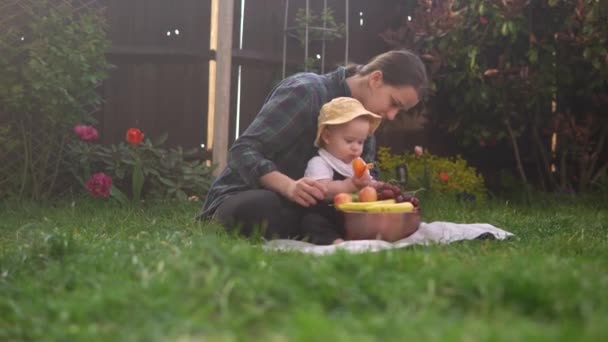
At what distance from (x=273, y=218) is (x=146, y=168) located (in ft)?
8.15

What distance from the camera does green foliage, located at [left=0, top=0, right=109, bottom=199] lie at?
235 inches

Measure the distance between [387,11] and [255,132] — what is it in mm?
4130

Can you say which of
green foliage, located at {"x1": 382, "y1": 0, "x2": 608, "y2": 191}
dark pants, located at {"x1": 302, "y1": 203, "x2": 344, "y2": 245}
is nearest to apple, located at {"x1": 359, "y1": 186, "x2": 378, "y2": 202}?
dark pants, located at {"x1": 302, "y1": 203, "x2": 344, "y2": 245}

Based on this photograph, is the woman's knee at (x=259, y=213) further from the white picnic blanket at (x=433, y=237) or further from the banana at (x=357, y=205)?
the banana at (x=357, y=205)

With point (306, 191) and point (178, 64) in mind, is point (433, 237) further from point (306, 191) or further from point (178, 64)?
point (178, 64)

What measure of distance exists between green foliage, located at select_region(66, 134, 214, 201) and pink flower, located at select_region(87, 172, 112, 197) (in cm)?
30

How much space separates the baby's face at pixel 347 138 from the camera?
4.09m

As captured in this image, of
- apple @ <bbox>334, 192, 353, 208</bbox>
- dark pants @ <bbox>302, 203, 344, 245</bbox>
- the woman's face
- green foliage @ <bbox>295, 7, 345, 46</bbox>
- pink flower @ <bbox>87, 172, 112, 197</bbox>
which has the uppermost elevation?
green foliage @ <bbox>295, 7, 345, 46</bbox>

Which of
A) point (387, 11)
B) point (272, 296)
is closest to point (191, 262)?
point (272, 296)

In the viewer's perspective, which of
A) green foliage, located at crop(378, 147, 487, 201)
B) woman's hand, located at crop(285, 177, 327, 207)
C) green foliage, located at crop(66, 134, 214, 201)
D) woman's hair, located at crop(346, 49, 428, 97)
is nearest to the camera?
woman's hand, located at crop(285, 177, 327, 207)

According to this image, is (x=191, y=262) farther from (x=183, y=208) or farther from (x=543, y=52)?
(x=543, y=52)

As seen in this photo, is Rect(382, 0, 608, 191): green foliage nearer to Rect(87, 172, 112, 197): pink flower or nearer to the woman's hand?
Rect(87, 172, 112, 197): pink flower

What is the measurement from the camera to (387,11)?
8.02 m

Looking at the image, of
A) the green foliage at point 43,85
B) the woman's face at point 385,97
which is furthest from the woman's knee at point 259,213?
the green foliage at point 43,85
